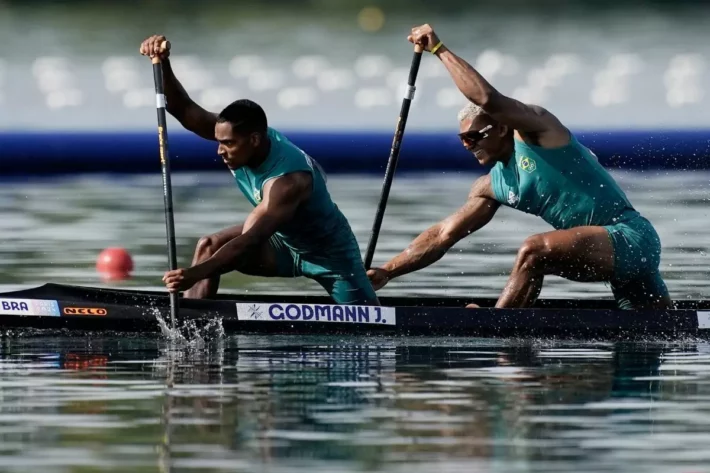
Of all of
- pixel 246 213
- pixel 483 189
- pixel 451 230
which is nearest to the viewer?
pixel 483 189

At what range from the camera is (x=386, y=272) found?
15102 mm

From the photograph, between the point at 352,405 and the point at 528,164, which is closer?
the point at 352,405

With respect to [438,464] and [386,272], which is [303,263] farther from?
[438,464]

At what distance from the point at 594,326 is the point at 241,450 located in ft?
17.2

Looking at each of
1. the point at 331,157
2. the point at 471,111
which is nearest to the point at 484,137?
the point at 471,111

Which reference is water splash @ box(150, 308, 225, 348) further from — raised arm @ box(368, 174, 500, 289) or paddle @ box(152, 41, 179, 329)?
raised arm @ box(368, 174, 500, 289)

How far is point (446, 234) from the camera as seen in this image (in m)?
15.0

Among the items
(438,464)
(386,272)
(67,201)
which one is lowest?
(438,464)

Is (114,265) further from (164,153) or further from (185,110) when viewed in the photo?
(185,110)

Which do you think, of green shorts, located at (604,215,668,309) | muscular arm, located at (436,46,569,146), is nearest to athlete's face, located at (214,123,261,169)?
muscular arm, located at (436,46,569,146)

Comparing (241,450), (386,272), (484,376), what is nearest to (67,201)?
(386,272)

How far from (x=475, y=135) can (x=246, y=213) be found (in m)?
19.0

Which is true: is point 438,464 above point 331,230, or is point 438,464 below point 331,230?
below

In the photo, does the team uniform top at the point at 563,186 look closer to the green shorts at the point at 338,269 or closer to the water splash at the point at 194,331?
the green shorts at the point at 338,269
